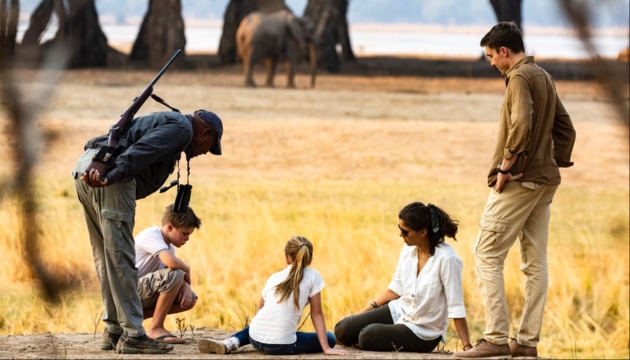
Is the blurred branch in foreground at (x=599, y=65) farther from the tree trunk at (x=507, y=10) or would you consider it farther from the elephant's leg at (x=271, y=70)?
the tree trunk at (x=507, y=10)

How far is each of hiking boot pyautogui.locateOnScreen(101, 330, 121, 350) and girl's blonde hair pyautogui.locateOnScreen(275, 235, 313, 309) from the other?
804 mm

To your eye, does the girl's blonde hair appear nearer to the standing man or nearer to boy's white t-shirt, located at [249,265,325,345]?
boy's white t-shirt, located at [249,265,325,345]

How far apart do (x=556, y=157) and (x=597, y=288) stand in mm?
5492

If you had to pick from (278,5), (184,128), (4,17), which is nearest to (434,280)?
(184,128)

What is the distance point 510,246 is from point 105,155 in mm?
1978

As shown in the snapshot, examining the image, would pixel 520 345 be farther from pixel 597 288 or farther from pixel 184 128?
pixel 597 288

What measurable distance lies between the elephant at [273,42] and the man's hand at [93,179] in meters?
19.4

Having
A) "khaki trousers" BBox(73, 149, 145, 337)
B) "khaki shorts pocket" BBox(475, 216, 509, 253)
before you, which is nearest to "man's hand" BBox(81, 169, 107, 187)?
"khaki trousers" BBox(73, 149, 145, 337)

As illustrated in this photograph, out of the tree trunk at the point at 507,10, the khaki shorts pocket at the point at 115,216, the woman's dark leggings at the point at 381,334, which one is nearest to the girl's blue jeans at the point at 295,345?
the woman's dark leggings at the point at 381,334

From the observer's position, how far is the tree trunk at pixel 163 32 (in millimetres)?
26984

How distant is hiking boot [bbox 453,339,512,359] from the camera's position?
5.83 m

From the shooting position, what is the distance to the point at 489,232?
5.74 m

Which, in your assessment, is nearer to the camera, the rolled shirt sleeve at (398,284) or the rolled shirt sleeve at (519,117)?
the rolled shirt sleeve at (519,117)

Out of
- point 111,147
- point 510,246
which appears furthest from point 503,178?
point 111,147
